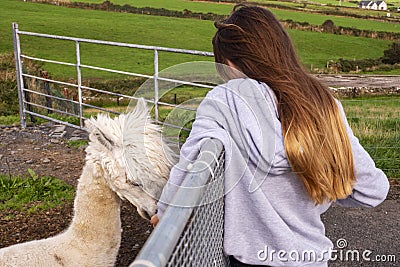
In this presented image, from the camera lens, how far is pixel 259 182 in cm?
167

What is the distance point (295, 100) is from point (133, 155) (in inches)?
50.2

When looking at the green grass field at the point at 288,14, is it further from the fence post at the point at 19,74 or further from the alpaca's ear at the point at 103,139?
the alpaca's ear at the point at 103,139

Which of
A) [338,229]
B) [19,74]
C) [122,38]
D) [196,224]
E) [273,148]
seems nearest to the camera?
[196,224]

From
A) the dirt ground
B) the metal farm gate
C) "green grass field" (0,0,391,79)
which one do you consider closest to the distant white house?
"green grass field" (0,0,391,79)

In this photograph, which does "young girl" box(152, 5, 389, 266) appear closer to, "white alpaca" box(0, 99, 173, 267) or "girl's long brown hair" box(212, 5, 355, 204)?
"girl's long brown hair" box(212, 5, 355, 204)

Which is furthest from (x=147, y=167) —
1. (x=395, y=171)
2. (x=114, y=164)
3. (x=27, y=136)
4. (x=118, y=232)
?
(x=27, y=136)

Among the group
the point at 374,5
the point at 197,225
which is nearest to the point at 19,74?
the point at 197,225

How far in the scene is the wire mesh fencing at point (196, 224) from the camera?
0.99 meters

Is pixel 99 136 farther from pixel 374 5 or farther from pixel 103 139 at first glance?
pixel 374 5

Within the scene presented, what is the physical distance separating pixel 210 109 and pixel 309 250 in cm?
65

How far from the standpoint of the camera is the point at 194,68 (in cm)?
186

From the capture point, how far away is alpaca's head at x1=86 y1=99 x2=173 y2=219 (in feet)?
8.52

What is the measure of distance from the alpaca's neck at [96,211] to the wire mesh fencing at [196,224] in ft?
3.91

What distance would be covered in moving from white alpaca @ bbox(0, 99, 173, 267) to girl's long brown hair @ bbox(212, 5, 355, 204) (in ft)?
3.25
